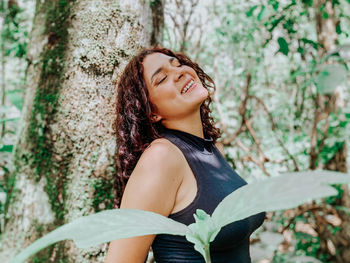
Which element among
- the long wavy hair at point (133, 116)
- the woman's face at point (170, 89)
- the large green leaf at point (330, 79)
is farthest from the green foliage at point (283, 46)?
the long wavy hair at point (133, 116)

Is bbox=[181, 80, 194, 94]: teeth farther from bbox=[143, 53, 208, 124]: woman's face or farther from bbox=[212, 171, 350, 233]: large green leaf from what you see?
bbox=[212, 171, 350, 233]: large green leaf

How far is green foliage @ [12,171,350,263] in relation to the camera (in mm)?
372

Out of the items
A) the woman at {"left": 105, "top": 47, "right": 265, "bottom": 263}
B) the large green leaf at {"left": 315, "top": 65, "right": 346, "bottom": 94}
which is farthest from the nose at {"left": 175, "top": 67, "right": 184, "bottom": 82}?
the large green leaf at {"left": 315, "top": 65, "right": 346, "bottom": 94}

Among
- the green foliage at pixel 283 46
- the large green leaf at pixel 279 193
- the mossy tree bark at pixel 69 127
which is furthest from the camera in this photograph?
the green foliage at pixel 283 46

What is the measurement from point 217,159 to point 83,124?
68 centimetres

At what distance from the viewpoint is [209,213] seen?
1234mm

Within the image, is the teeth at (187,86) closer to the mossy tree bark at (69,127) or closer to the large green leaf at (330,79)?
the mossy tree bark at (69,127)

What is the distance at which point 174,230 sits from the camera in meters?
0.46

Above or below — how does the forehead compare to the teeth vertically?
above

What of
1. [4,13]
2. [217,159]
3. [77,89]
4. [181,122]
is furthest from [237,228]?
[4,13]

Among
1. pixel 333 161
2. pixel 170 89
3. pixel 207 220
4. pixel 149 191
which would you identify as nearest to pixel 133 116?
pixel 170 89

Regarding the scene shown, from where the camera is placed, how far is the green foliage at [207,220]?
372 mm

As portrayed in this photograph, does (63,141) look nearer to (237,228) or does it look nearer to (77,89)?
(77,89)

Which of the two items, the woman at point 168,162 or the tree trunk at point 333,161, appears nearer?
the woman at point 168,162
